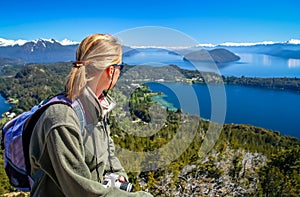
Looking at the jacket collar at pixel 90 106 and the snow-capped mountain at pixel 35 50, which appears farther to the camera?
the snow-capped mountain at pixel 35 50

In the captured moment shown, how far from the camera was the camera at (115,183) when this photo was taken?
3.15 ft

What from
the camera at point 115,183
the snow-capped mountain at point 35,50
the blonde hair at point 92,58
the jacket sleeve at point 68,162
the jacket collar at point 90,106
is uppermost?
the snow-capped mountain at point 35,50

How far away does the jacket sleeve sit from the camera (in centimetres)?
74

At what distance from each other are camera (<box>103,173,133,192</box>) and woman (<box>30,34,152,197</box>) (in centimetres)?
3

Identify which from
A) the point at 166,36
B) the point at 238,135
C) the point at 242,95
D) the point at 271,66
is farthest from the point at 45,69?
the point at 166,36

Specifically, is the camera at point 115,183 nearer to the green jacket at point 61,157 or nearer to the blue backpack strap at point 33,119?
the green jacket at point 61,157

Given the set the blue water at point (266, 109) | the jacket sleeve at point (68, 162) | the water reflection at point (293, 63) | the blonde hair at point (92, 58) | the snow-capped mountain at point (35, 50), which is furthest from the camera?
the snow-capped mountain at point (35, 50)

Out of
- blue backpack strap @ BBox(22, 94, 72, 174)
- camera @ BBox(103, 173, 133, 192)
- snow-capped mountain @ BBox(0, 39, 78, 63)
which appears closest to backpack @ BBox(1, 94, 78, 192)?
blue backpack strap @ BBox(22, 94, 72, 174)

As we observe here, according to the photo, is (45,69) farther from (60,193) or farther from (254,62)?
(60,193)

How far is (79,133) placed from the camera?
0.78 m

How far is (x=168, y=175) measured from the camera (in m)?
9.77

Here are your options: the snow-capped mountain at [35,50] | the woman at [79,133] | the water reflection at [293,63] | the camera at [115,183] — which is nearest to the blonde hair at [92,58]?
Answer: the woman at [79,133]

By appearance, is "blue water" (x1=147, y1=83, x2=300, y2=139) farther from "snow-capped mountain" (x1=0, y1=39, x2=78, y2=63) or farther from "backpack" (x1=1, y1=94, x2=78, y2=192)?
"snow-capped mountain" (x1=0, y1=39, x2=78, y2=63)

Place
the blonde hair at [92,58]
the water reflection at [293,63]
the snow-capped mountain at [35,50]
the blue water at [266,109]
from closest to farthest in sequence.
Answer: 1. the blonde hair at [92,58]
2. the blue water at [266,109]
3. the water reflection at [293,63]
4. the snow-capped mountain at [35,50]
